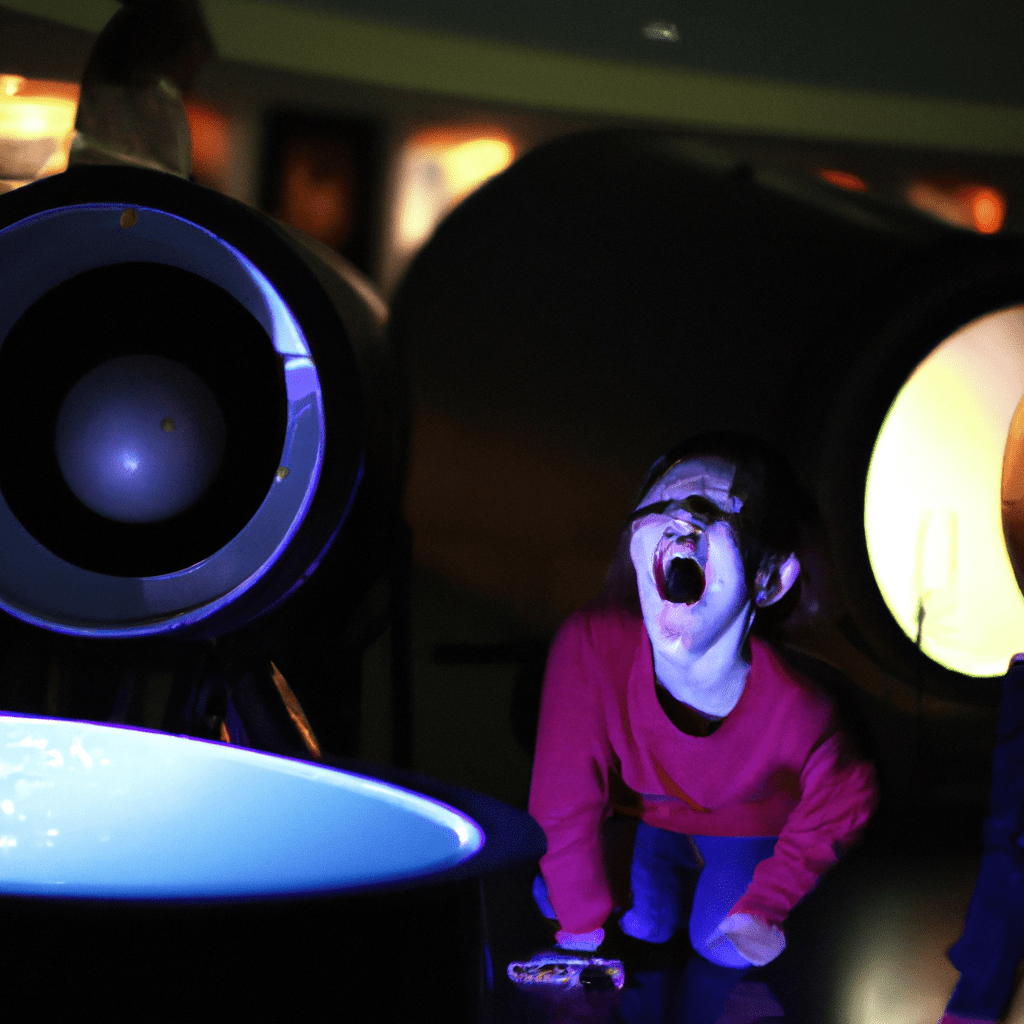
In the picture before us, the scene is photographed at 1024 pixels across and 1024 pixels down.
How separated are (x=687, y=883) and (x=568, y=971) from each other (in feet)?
0.39

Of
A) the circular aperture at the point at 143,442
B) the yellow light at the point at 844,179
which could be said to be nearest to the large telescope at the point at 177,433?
the circular aperture at the point at 143,442

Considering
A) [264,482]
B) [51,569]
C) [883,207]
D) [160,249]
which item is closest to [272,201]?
[160,249]

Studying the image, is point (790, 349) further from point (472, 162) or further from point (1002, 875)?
point (1002, 875)

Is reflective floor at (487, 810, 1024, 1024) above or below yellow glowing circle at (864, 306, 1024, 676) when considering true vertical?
below

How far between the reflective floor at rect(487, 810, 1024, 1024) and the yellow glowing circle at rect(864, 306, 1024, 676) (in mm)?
150

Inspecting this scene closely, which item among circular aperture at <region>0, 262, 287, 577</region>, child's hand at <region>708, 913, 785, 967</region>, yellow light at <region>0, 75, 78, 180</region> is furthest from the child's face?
yellow light at <region>0, 75, 78, 180</region>

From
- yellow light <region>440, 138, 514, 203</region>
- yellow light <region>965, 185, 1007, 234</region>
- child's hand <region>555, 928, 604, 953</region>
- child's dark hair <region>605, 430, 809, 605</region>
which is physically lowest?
child's hand <region>555, 928, 604, 953</region>

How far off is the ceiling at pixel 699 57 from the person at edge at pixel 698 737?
0.30 meters

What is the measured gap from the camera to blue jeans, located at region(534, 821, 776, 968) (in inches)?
32.7

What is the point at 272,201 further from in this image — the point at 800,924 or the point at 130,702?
the point at 800,924

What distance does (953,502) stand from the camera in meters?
0.84

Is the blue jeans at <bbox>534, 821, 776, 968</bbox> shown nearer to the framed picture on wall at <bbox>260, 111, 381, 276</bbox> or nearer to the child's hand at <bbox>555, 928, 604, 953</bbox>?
the child's hand at <bbox>555, 928, 604, 953</bbox>

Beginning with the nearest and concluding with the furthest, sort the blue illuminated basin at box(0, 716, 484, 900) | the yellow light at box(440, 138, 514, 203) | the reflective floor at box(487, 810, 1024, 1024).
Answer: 1. the blue illuminated basin at box(0, 716, 484, 900)
2. the reflective floor at box(487, 810, 1024, 1024)
3. the yellow light at box(440, 138, 514, 203)

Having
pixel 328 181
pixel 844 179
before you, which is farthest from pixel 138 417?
pixel 844 179
